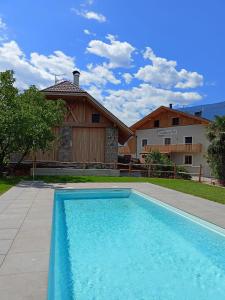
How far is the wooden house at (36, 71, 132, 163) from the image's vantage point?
2419cm

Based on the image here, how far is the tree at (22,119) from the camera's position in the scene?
1667 cm

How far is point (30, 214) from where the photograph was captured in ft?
27.7

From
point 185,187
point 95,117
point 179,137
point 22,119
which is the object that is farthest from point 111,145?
point 179,137

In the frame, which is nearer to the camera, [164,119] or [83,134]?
[83,134]

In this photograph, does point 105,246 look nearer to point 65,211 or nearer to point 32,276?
point 32,276

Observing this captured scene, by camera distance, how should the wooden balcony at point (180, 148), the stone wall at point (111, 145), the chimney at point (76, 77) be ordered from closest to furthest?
the stone wall at point (111, 145), the chimney at point (76, 77), the wooden balcony at point (180, 148)

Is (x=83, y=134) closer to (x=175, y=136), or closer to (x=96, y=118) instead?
(x=96, y=118)

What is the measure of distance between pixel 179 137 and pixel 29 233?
31658 mm

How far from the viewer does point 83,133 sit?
24516 mm

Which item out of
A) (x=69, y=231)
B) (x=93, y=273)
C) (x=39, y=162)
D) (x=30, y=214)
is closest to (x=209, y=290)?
(x=93, y=273)

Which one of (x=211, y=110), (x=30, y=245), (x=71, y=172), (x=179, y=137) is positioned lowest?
(x=30, y=245)

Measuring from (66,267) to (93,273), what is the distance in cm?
46

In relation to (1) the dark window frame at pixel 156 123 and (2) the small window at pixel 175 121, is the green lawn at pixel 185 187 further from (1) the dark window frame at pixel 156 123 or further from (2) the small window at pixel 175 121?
(1) the dark window frame at pixel 156 123

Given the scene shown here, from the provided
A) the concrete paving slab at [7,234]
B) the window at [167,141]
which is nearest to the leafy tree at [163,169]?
the window at [167,141]
